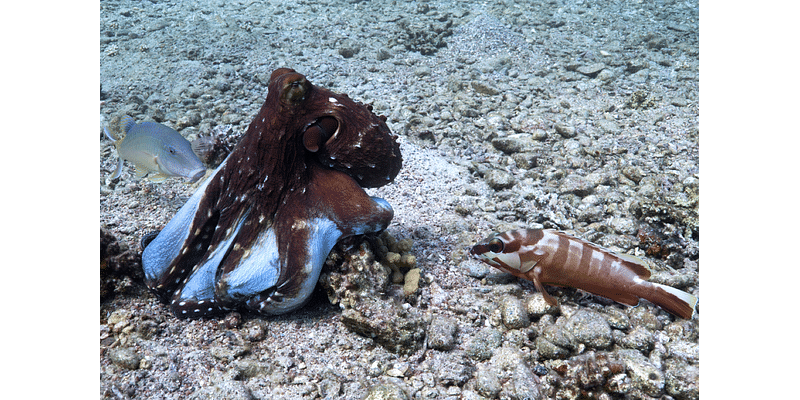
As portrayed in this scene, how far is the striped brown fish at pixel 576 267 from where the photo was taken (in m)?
1.89

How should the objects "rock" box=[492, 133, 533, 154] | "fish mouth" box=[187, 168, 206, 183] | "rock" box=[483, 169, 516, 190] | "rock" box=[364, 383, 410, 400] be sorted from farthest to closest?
"rock" box=[492, 133, 533, 154]
"rock" box=[483, 169, 516, 190]
"fish mouth" box=[187, 168, 206, 183]
"rock" box=[364, 383, 410, 400]

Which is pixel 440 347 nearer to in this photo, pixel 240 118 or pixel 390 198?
pixel 390 198

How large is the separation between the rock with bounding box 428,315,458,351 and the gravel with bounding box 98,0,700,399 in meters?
0.01

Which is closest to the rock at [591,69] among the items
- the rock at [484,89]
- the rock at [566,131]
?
the rock at [484,89]

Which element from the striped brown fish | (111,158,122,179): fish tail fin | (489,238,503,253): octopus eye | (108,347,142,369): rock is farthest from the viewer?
(111,158,122,179): fish tail fin

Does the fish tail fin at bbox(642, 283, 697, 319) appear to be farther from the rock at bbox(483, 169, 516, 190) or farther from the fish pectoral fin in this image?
the rock at bbox(483, 169, 516, 190)

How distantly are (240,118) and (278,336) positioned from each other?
7.84 feet

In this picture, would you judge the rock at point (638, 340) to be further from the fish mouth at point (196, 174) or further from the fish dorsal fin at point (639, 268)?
the fish mouth at point (196, 174)

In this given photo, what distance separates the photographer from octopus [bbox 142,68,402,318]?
6.29 feet

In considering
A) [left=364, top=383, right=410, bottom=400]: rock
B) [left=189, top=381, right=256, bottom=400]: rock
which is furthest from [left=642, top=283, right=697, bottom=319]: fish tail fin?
[left=189, top=381, right=256, bottom=400]: rock

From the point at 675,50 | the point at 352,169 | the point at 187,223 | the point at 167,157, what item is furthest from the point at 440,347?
the point at 675,50

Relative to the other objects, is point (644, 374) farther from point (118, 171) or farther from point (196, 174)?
point (118, 171)

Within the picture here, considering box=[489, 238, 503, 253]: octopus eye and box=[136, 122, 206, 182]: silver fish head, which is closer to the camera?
box=[489, 238, 503, 253]: octopus eye

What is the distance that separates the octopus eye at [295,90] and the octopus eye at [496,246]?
3.50ft
